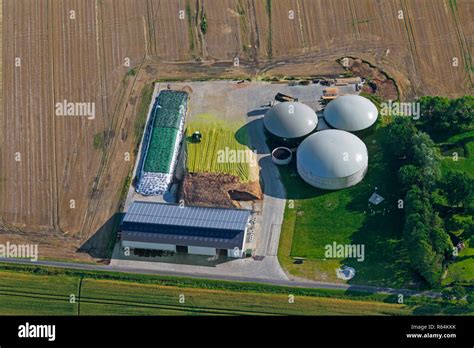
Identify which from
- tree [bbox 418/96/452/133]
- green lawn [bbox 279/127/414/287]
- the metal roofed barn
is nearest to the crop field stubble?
tree [bbox 418/96/452/133]

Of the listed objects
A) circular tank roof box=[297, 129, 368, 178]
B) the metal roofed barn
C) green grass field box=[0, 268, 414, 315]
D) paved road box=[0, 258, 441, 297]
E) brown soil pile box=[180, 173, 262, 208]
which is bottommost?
green grass field box=[0, 268, 414, 315]

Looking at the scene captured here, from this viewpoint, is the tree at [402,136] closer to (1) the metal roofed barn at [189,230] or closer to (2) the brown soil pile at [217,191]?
(2) the brown soil pile at [217,191]

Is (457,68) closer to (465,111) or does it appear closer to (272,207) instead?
(465,111)

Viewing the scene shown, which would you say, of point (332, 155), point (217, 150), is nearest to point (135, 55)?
point (217, 150)

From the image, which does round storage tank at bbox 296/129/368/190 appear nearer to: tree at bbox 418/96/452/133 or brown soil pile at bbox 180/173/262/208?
brown soil pile at bbox 180/173/262/208

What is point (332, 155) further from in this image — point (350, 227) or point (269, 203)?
point (269, 203)

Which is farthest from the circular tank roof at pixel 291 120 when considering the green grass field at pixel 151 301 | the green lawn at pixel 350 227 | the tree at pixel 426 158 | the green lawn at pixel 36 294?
the green lawn at pixel 36 294
